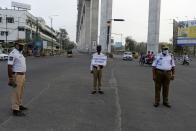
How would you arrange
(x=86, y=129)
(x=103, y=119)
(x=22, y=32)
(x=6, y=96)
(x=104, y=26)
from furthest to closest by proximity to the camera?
1. (x=22, y=32)
2. (x=104, y=26)
3. (x=6, y=96)
4. (x=103, y=119)
5. (x=86, y=129)

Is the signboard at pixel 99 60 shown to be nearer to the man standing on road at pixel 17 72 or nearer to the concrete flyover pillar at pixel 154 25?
the man standing on road at pixel 17 72

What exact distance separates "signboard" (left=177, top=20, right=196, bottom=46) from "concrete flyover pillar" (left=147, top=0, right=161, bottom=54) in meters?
53.4

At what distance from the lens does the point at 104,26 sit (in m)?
77.8

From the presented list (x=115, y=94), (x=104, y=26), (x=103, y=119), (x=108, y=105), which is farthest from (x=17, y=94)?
(x=104, y=26)

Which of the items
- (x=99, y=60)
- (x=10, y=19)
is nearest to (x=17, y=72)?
(x=99, y=60)

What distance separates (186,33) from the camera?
11950cm

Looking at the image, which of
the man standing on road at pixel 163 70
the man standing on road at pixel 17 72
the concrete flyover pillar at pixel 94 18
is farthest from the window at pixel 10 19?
the man standing on road at pixel 17 72

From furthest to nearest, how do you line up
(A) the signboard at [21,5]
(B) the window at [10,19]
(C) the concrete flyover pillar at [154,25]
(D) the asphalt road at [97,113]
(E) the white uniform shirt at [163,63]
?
(A) the signboard at [21,5] → (B) the window at [10,19] → (C) the concrete flyover pillar at [154,25] → (E) the white uniform shirt at [163,63] → (D) the asphalt road at [97,113]

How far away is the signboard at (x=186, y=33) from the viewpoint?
383ft

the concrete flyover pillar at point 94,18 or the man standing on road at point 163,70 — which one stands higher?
the concrete flyover pillar at point 94,18

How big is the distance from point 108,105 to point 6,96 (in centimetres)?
371

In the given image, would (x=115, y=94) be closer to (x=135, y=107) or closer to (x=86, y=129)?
(x=135, y=107)

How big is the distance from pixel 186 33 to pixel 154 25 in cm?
5740

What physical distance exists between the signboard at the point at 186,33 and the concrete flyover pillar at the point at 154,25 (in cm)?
5336
